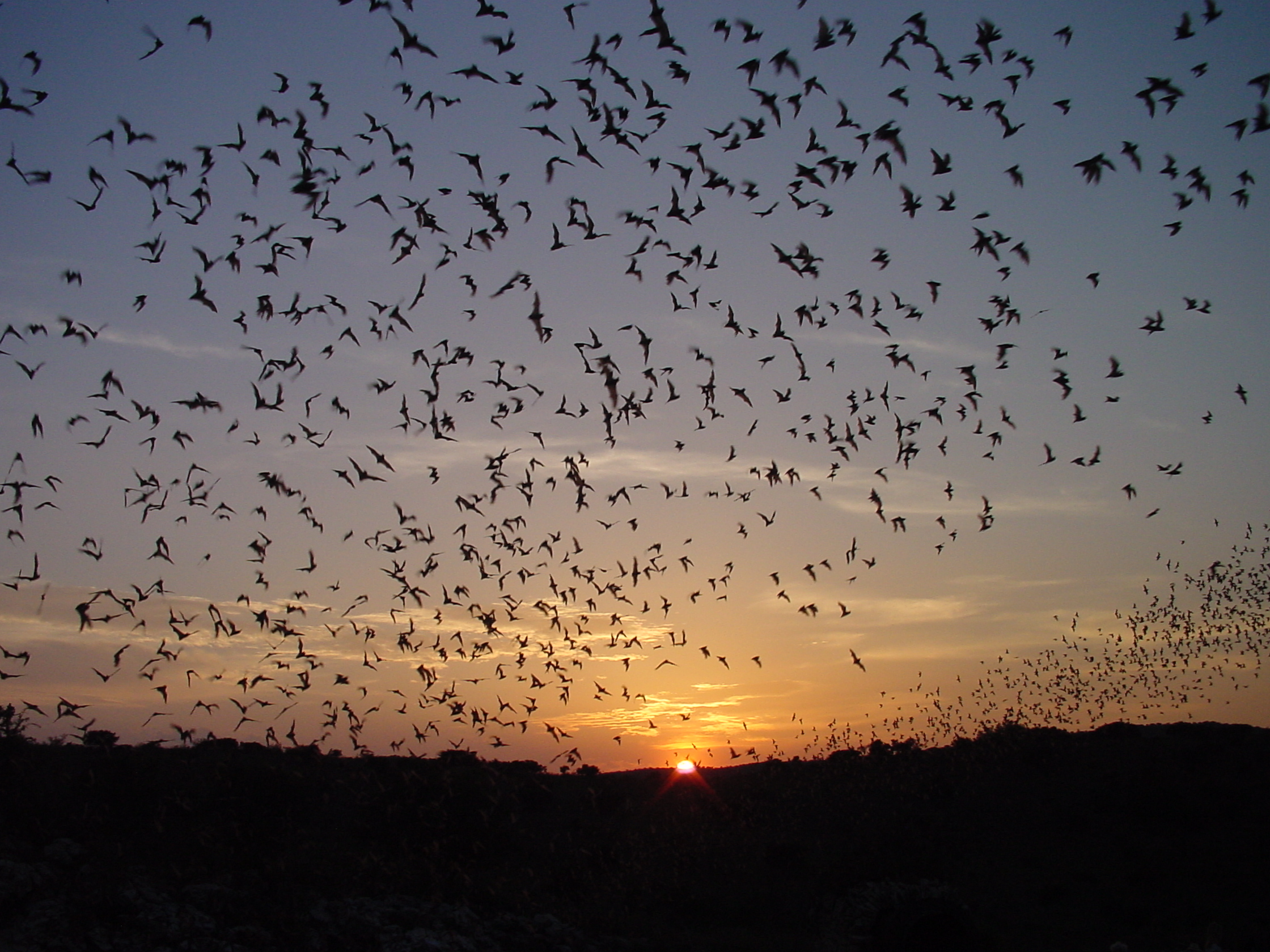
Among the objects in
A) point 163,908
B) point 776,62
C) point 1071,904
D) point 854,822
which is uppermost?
point 776,62

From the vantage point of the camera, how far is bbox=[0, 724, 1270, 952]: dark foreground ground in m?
29.2

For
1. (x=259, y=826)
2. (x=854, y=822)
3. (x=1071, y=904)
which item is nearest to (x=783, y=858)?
(x=854, y=822)

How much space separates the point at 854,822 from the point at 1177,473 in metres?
25.6

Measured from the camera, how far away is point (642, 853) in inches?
1629

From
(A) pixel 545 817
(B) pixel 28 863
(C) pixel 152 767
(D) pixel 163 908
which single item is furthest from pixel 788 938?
(C) pixel 152 767

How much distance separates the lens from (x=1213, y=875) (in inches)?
1425

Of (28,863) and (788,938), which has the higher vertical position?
(28,863)

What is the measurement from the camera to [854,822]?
1690 inches

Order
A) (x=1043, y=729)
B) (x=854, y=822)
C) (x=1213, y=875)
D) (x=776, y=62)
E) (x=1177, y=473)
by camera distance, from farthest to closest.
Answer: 1. (x=1043, y=729)
2. (x=854, y=822)
3. (x=1213, y=875)
4. (x=1177, y=473)
5. (x=776, y=62)

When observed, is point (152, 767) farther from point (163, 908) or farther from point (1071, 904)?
point (1071, 904)

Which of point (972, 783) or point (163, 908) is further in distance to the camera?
point (972, 783)

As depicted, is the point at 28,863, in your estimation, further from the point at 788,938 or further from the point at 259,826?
the point at 788,938

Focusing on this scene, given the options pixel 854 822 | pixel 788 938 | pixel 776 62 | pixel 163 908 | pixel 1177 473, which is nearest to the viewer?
pixel 776 62

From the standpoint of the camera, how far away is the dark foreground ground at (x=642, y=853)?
29156 millimetres
